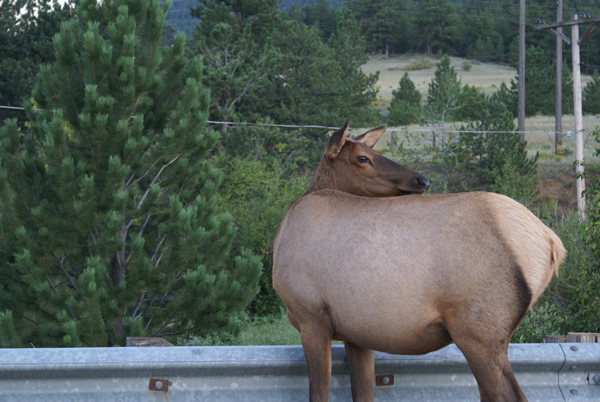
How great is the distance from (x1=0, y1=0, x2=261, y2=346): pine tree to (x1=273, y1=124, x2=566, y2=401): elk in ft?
22.1

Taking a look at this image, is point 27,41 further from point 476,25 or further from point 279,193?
point 476,25

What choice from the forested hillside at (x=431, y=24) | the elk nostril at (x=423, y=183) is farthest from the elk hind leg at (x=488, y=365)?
the forested hillside at (x=431, y=24)

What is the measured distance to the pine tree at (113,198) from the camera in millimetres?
9703

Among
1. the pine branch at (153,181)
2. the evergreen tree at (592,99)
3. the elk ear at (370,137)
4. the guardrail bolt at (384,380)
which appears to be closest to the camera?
the guardrail bolt at (384,380)

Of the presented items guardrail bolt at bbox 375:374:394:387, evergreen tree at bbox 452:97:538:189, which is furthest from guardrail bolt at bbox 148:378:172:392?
evergreen tree at bbox 452:97:538:189

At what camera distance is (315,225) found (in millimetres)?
3176

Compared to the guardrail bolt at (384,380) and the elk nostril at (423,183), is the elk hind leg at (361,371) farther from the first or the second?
the elk nostril at (423,183)

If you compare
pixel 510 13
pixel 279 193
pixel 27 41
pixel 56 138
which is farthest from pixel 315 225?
pixel 510 13

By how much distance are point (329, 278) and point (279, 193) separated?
19.4 m

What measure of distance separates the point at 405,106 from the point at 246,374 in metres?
51.1

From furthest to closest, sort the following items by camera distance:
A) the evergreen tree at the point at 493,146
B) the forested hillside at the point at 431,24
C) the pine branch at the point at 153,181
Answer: the forested hillside at the point at 431,24 → the evergreen tree at the point at 493,146 → the pine branch at the point at 153,181

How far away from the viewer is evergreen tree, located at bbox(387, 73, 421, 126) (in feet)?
164

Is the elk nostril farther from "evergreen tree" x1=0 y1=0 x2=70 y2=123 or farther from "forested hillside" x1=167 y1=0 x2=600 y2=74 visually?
"forested hillside" x1=167 y1=0 x2=600 y2=74

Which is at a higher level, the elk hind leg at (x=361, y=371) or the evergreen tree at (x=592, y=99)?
the elk hind leg at (x=361, y=371)
